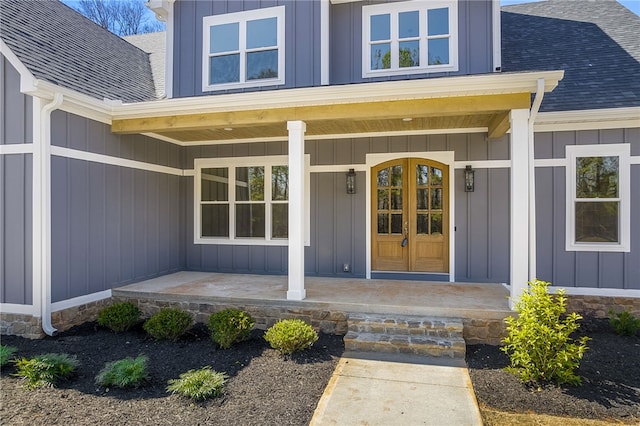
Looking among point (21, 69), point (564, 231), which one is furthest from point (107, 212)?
point (564, 231)

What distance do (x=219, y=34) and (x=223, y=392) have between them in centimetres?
628

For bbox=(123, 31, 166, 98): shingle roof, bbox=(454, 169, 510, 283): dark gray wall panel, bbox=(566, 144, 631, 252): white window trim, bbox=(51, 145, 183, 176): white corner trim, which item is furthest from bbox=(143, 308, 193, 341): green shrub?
bbox=(566, 144, 631, 252): white window trim

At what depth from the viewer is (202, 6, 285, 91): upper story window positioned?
7.04 meters

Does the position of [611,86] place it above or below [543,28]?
below

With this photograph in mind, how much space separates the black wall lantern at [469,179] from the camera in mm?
6430

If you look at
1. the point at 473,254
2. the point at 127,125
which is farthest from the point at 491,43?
the point at 127,125

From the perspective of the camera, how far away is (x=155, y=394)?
11.7 ft

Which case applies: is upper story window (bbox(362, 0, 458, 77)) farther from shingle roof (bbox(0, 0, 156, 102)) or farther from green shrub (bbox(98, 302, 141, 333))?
green shrub (bbox(98, 302, 141, 333))

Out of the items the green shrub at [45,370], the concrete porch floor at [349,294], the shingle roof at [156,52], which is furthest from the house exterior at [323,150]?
the green shrub at [45,370]

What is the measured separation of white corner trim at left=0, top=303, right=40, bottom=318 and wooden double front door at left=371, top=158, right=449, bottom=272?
194 inches

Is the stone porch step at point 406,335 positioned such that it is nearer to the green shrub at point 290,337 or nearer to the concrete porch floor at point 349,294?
the concrete porch floor at point 349,294

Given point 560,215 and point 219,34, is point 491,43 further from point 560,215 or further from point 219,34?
point 219,34

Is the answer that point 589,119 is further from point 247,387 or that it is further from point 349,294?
point 247,387

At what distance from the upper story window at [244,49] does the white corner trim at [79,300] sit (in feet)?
13.0
